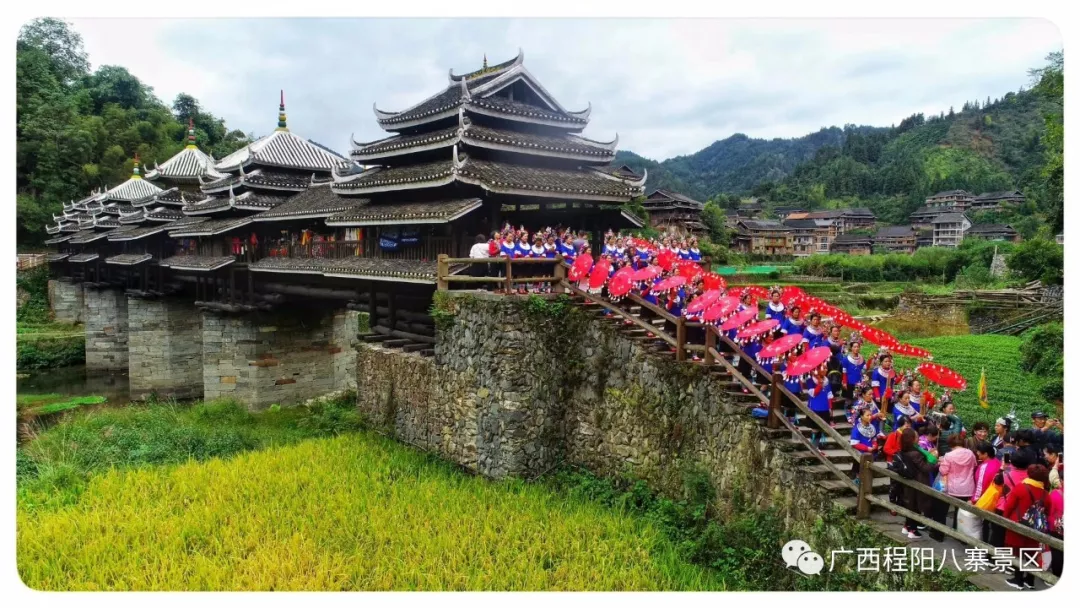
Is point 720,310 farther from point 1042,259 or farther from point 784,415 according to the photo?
point 1042,259

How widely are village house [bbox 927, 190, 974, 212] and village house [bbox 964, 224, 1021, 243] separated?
9281 mm

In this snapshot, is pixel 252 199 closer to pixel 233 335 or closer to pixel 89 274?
pixel 233 335

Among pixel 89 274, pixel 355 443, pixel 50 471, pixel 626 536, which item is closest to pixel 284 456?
pixel 355 443

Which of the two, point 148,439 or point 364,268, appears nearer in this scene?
point 364,268

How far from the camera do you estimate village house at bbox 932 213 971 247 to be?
46.9m

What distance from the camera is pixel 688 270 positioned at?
Result: 10.7 meters

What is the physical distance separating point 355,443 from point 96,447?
7619 mm

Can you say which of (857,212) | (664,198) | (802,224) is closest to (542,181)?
(664,198)

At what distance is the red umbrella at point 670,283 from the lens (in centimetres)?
1059

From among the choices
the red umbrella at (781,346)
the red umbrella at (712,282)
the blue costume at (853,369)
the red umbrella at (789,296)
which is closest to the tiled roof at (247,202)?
the red umbrella at (712,282)

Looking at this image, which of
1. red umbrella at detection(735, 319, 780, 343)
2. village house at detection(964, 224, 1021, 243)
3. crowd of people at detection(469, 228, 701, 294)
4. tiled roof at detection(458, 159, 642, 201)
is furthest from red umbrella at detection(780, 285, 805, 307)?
village house at detection(964, 224, 1021, 243)

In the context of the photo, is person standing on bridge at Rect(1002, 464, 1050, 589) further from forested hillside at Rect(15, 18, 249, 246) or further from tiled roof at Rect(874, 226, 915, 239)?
tiled roof at Rect(874, 226, 915, 239)

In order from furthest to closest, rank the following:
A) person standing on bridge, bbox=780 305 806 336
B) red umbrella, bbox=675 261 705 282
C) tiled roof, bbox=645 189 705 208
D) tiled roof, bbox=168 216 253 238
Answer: tiled roof, bbox=645 189 705 208
tiled roof, bbox=168 216 253 238
red umbrella, bbox=675 261 705 282
person standing on bridge, bbox=780 305 806 336

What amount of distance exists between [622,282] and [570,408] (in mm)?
2691
